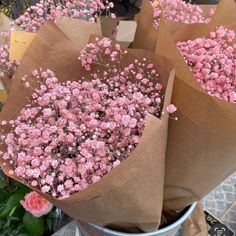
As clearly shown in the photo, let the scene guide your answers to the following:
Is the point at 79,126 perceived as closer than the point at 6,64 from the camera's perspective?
Yes

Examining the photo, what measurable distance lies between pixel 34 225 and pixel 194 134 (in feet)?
2.17

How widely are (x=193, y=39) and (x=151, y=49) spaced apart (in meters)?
0.06

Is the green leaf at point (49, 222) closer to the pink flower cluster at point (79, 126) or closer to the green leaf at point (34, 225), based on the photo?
the green leaf at point (34, 225)

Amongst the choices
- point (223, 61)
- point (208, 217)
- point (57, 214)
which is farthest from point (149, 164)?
point (57, 214)

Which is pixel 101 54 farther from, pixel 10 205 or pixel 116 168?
pixel 10 205

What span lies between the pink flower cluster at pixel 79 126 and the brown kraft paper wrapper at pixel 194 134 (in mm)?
35

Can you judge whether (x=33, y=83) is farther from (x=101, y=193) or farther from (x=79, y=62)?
(x=101, y=193)

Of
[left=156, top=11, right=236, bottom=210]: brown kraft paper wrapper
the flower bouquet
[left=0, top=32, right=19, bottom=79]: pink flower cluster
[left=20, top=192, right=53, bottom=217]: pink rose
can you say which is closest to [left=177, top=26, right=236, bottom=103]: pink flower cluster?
[left=156, top=11, right=236, bottom=210]: brown kraft paper wrapper

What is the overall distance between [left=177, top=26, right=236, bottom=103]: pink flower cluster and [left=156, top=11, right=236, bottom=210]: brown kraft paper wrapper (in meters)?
0.03

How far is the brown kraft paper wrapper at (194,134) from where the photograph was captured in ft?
1.49

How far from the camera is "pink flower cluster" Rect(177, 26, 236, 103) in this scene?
49 centimetres

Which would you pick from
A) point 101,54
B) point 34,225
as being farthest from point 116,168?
point 34,225

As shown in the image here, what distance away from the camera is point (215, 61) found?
19.7 inches

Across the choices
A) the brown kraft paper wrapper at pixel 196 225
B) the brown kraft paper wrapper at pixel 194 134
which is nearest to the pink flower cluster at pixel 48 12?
the brown kraft paper wrapper at pixel 194 134
